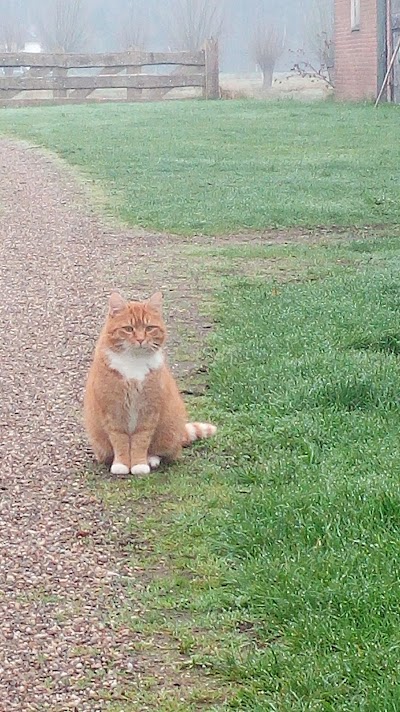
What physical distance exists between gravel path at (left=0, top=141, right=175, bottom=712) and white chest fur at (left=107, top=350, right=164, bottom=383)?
1.30 ft

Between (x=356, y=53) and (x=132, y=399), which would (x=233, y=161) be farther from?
(x=356, y=53)

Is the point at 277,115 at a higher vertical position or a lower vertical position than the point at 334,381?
lower

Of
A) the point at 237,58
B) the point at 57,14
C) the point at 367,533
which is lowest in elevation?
the point at 237,58

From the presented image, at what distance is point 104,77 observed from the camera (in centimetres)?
2858

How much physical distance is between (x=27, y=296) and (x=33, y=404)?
238 cm

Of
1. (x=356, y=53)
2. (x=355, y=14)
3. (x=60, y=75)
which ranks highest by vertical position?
(x=355, y=14)

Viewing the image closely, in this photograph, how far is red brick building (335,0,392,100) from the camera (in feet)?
81.5

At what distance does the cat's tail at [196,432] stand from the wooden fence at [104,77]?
24394mm

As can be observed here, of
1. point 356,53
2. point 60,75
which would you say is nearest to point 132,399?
point 356,53

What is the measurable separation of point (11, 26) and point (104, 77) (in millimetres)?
33165

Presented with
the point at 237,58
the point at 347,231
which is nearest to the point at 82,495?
the point at 347,231

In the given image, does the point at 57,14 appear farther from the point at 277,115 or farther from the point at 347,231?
the point at 347,231

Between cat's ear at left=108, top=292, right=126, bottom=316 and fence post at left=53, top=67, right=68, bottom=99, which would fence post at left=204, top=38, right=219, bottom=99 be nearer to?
fence post at left=53, top=67, right=68, bottom=99

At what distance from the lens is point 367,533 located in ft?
11.9
